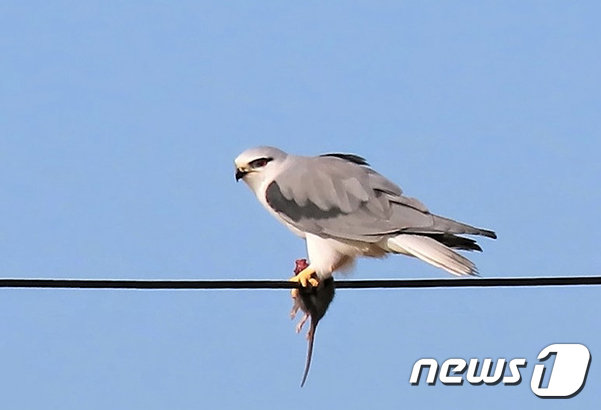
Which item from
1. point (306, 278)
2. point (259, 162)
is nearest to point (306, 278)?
point (306, 278)

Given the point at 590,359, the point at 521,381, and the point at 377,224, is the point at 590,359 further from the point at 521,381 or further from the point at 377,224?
the point at 377,224

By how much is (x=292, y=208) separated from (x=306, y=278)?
2.02 ft

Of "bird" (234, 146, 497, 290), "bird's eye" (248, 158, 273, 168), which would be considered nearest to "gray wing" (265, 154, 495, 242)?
"bird" (234, 146, 497, 290)

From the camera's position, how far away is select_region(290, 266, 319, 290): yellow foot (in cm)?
728

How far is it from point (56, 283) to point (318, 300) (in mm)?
1962

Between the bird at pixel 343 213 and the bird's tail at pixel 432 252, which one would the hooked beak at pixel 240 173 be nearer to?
the bird at pixel 343 213

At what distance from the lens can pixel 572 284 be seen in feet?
18.7

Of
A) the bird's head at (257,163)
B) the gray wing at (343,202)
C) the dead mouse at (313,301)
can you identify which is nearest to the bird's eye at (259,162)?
the bird's head at (257,163)

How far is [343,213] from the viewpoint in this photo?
7.70m

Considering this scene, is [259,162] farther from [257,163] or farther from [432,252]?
[432,252]

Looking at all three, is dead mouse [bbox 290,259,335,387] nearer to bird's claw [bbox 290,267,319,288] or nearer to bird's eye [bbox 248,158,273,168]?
bird's claw [bbox 290,267,319,288]

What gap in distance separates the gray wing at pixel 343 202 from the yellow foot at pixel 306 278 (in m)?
0.32

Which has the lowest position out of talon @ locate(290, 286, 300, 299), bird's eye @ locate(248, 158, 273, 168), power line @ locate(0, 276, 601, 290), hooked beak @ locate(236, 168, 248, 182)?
power line @ locate(0, 276, 601, 290)

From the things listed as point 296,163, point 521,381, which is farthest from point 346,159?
point 521,381
